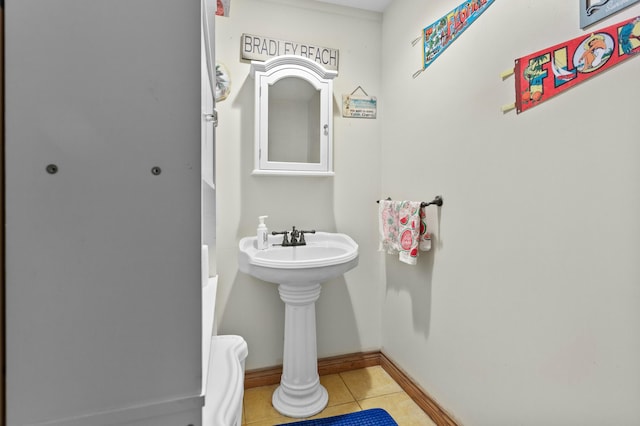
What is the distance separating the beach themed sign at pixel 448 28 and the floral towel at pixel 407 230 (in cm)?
71

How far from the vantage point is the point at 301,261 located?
1.32 m

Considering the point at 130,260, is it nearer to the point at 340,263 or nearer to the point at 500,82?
the point at 340,263

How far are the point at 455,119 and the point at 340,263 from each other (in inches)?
32.3

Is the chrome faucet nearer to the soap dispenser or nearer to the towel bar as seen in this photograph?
the soap dispenser

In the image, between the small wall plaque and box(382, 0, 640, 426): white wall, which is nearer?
box(382, 0, 640, 426): white wall

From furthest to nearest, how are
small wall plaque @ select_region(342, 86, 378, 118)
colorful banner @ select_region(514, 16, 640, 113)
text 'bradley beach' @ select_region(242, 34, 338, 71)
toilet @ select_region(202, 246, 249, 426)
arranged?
small wall plaque @ select_region(342, 86, 378, 118), text 'bradley beach' @ select_region(242, 34, 338, 71), colorful banner @ select_region(514, 16, 640, 113), toilet @ select_region(202, 246, 249, 426)

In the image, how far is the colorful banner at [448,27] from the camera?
1.19 meters

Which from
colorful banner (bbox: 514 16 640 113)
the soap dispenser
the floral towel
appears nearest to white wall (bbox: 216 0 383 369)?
the soap dispenser

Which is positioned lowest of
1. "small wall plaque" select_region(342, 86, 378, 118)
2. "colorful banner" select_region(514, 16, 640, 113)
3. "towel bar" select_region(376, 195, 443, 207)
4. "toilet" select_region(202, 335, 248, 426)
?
"toilet" select_region(202, 335, 248, 426)

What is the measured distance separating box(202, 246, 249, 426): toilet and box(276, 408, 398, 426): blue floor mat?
67 cm

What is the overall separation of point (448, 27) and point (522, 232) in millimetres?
959

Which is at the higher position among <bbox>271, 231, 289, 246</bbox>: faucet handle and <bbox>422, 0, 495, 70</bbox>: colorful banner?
<bbox>422, 0, 495, 70</bbox>: colorful banner

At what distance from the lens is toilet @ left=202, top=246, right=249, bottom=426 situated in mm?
603

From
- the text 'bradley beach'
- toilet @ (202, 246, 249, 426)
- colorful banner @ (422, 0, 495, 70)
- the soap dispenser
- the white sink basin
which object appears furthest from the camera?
the text 'bradley beach'
